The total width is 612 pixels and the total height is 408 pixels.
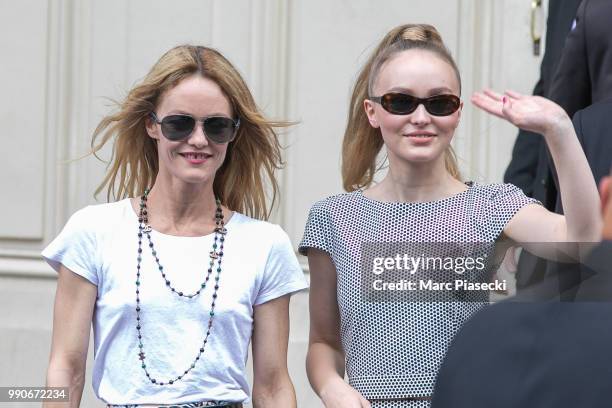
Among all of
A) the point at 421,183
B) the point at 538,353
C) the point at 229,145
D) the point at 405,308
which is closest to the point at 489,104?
the point at 421,183

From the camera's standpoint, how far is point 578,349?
1.43m

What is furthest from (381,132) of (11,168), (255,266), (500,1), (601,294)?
(11,168)

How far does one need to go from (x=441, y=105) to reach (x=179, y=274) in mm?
692

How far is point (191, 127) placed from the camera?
2.90 metres

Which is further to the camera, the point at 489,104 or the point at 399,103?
the point at 399,103

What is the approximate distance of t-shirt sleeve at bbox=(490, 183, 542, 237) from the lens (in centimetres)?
279

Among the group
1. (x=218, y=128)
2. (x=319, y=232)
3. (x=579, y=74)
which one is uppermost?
(x=579, y=74)

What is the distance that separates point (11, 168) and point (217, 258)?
228 cm

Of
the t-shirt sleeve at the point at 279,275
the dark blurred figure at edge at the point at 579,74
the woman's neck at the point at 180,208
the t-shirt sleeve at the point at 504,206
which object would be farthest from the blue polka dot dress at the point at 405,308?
the dark blurred figure at edge at the point at 579,74

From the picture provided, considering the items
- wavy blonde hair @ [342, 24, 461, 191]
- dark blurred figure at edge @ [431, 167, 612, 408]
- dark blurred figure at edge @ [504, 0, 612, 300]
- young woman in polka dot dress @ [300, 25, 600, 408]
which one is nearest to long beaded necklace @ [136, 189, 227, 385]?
young woman in polka dot dress @ [300, 25, 600, 408]

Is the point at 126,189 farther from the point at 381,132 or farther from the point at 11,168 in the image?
the point at 11,168

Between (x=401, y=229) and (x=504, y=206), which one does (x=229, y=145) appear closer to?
(x=401, y=229)

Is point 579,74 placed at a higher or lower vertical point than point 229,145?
higher

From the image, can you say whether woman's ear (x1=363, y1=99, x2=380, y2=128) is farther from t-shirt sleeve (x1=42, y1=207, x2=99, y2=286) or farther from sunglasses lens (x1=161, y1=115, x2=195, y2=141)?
t-shirt sleeve (x1=42, y1=207, x2=99, y2=286)
